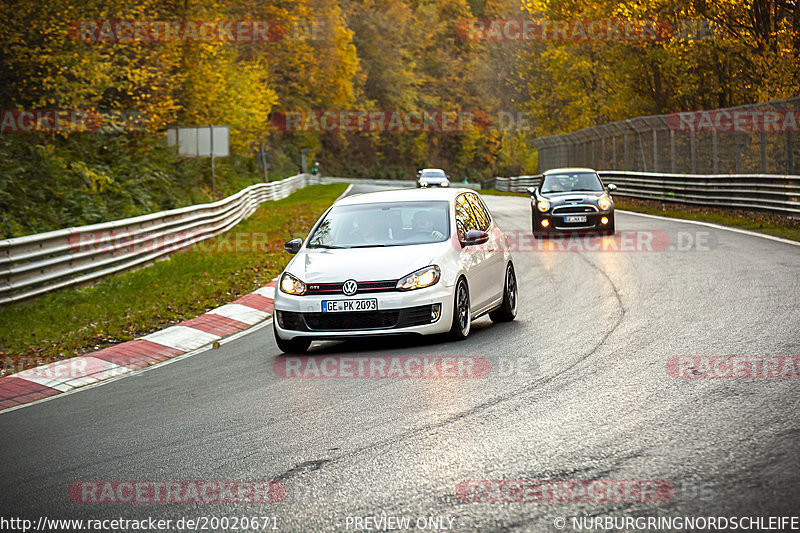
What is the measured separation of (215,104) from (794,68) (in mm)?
20582

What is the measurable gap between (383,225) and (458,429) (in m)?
4.85

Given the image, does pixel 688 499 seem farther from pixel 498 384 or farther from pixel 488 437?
pixel 498 384

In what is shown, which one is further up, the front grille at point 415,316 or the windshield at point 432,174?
the windshield at point 432,174

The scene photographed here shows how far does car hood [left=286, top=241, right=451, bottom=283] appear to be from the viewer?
32.0 feet

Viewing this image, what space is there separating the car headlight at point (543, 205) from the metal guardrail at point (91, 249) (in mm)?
7697

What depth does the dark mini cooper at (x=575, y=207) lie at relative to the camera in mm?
22531

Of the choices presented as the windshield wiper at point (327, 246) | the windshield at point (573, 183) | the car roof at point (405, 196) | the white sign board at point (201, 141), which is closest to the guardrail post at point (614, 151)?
the white sign board at point (201, 141)

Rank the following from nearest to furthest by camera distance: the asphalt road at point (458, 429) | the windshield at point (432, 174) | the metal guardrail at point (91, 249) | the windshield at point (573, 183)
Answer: the asphalt road at point (458, 429), the metal guardrail at point (91, 249), the windshield at point (573, 183), the windshield at point (432, 174)

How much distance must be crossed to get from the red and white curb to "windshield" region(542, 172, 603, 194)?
36.2 ft

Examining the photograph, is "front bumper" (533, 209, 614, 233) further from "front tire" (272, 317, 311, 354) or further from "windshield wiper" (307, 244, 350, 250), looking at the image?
"front tire" (272, 317, 311, 354)

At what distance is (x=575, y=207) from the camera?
22.7m

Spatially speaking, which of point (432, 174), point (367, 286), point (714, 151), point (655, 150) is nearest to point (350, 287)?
point (367, 286)

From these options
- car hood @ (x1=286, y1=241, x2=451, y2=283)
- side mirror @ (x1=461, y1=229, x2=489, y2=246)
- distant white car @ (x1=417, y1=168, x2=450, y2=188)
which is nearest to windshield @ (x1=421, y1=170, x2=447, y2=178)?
distant white car @ (x1=417, y1=168, x2=450, y2=188)

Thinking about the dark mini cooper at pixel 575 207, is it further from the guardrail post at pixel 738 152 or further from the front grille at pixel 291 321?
the front grille at pixel 291 321
